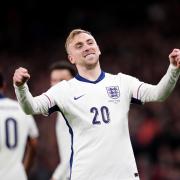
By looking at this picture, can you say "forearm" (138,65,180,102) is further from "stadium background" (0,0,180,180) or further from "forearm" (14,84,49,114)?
"stadium background" (0,0,180,180)

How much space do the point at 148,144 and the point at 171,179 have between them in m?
0.92

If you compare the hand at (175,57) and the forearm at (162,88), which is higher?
the hand at (175,57)

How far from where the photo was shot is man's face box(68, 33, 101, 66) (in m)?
6.89

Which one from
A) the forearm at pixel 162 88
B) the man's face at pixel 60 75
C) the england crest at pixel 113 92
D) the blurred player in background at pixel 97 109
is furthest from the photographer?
the man's face at pixel 60 75

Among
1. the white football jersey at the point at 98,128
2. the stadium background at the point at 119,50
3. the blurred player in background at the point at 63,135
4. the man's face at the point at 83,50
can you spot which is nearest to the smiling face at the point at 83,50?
the man's face at the point at 83,50

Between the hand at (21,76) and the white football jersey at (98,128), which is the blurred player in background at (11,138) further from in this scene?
the hand at (21,76)

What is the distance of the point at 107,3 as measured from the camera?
1966cm

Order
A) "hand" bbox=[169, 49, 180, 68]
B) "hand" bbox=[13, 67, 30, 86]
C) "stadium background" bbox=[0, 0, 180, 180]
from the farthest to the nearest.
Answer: "stadium background" bbox=[0, 0, 180, 180]
"hand" bbox=[169, 49, 180, 68]
"hand" bbox=[13, 67, 30, 86]

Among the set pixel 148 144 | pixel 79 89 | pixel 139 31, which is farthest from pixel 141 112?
pixel 79 89

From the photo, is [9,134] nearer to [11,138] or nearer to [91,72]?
[11,138]

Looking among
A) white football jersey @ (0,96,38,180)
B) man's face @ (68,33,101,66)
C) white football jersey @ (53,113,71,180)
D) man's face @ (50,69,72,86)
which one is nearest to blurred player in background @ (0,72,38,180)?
white football jersey @ (0,96,38,180)

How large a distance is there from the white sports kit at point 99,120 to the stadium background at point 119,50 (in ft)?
21.2

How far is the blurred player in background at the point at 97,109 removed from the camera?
22.1ft

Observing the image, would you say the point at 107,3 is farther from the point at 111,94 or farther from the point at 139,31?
the point at 111,94
